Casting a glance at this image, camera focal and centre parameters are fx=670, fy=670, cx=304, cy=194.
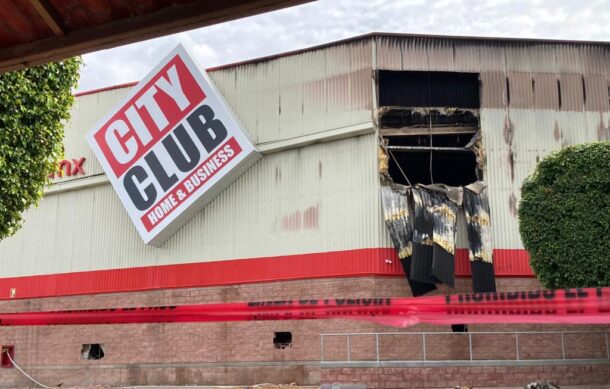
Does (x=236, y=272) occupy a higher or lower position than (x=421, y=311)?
higher

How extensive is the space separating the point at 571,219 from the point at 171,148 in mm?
14159

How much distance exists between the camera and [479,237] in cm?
2164

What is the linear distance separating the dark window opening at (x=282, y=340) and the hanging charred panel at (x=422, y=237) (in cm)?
495

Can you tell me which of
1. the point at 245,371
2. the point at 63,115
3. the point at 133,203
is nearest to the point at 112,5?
the point at 63,115

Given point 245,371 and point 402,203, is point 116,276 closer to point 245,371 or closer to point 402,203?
point 245,371

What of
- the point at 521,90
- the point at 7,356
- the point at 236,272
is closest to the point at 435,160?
the point at 521,90

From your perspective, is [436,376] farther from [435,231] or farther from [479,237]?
[479,237]

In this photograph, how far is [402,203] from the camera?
72.0 ft

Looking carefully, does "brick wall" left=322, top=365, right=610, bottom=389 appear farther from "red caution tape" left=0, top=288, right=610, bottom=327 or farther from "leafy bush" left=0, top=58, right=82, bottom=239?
"leafy bush" left=0, top=58, right=82, bottom=239

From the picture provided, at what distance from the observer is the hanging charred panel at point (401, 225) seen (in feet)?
70.2

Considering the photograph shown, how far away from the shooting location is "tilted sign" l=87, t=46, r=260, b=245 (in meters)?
24.2

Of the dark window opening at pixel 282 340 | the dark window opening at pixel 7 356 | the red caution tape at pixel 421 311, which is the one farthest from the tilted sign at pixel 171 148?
the red caution tape at pixel 421 311

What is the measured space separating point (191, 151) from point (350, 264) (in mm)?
7361

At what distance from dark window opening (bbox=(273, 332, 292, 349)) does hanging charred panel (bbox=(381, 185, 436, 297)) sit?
4.63 meters
